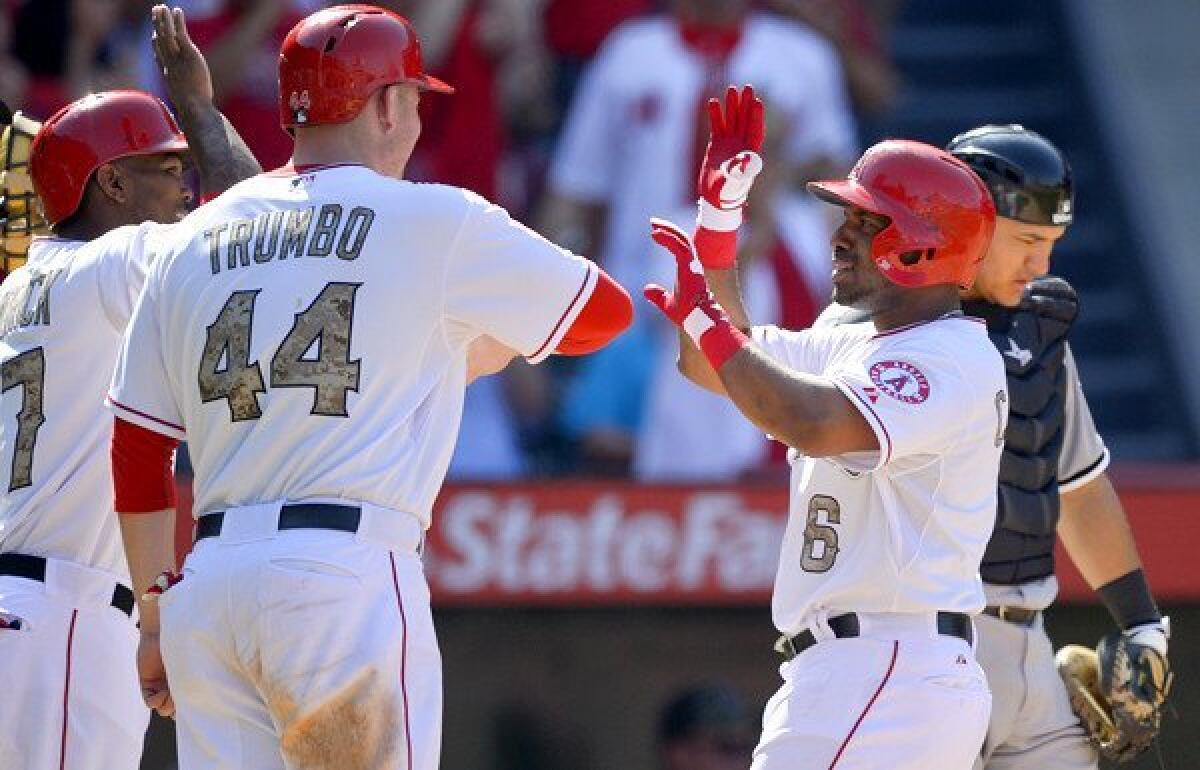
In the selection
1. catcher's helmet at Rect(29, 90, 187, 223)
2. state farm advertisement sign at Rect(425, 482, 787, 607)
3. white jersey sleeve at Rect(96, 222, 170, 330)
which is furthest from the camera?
state farm advertisement sign at Rect(425, 482, 787, 607)

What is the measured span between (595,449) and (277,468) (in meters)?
4.06

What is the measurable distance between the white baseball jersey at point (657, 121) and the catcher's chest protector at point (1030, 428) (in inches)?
123

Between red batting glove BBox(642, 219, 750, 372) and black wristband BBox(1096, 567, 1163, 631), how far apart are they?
147cm

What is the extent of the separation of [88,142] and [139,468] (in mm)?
920

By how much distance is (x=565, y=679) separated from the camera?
7055mm

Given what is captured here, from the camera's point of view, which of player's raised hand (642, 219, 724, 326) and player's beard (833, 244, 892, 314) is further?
player's beard (833, 244, 892, 314)

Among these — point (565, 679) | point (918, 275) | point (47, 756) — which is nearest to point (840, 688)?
point (918, 275)

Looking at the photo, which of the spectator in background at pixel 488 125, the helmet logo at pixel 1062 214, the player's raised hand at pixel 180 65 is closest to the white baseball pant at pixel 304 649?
the player's raised hand at pixel 180 65

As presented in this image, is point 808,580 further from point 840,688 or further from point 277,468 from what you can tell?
point 277,468

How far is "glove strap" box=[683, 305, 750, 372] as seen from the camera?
4.25m

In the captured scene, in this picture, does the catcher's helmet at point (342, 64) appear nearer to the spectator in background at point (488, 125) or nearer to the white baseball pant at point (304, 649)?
Result: the white baseball pant at point (304, 649)

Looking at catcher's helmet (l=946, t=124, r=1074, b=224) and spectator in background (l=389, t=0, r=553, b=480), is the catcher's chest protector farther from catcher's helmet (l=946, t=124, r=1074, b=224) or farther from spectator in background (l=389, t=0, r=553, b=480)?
spectator in background (l=389, t=0, r=553, b=480)

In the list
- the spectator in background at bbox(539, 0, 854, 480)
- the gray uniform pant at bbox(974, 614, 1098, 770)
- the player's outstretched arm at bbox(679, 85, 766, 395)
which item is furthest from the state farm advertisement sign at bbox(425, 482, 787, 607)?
the player's outstretched arm at bbox(679, 85, 766, 395)

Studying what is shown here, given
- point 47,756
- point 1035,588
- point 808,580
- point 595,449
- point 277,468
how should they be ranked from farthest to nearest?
point 595,449 < point 1035,588 < point 47,756 < point 808,580 < point 277,468
